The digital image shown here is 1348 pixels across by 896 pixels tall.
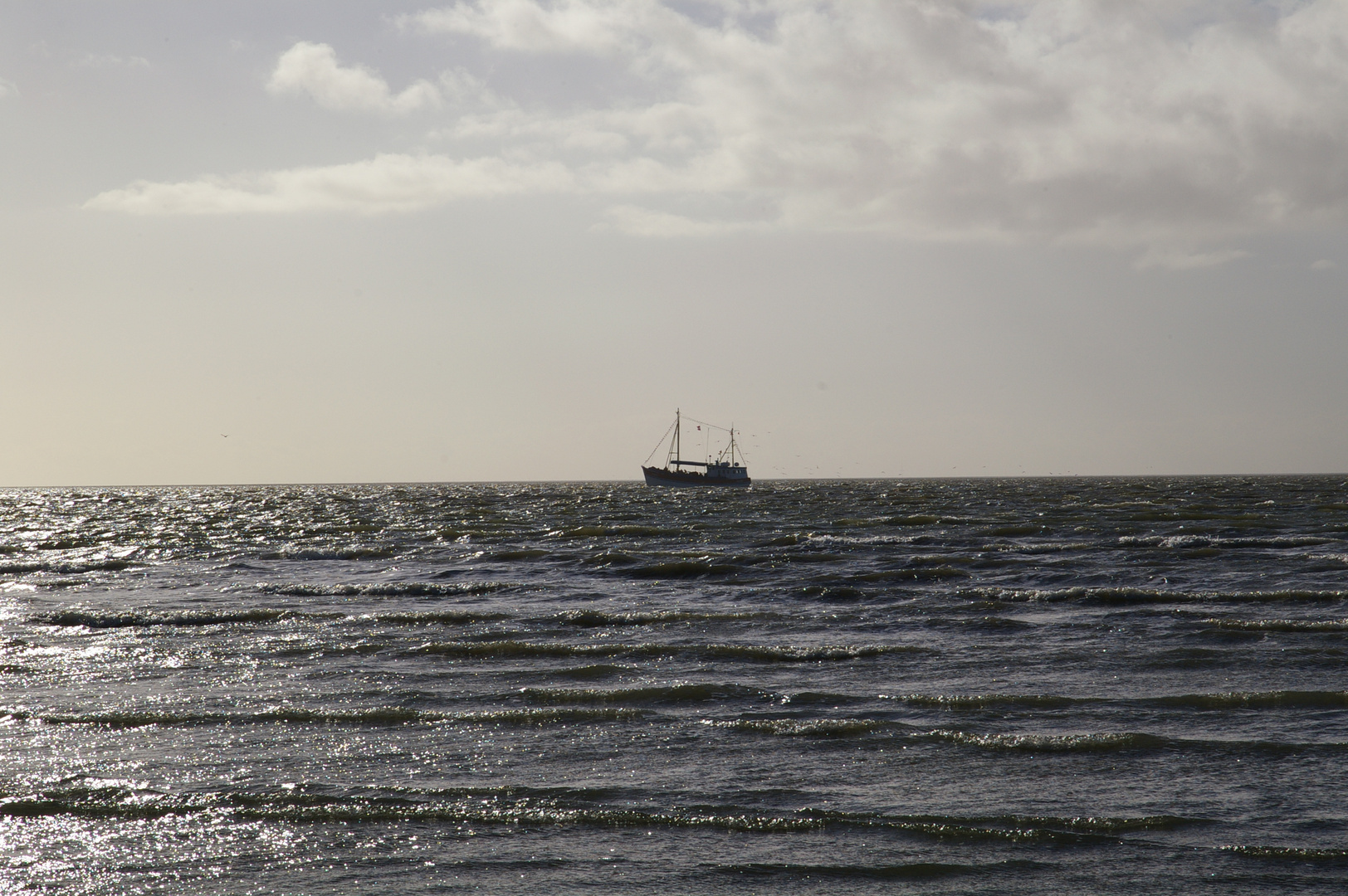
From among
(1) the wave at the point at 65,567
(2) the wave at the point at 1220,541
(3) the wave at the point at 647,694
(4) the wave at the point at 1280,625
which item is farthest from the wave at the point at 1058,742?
(1) the wave at the point at 65,567

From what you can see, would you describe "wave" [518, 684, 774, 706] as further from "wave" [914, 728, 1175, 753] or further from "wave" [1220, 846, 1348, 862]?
"wave" [1220, 846, 1348, 862]

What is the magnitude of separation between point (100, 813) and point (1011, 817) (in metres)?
6.40

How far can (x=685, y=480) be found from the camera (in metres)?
146

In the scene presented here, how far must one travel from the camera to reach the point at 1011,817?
668cm

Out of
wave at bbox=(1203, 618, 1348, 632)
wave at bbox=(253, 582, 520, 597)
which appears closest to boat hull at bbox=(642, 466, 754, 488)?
wave at bbox=(253, 582, 520, 597)

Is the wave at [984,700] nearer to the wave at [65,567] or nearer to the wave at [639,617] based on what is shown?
the wave at [639,617]

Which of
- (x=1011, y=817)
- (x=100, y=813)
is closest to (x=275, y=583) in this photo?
(x=100, y=813)

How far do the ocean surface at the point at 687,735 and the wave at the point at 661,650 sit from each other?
7cm

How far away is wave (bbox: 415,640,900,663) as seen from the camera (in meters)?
13.0

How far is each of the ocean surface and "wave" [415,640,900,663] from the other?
0.07m

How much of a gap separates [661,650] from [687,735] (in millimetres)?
4474

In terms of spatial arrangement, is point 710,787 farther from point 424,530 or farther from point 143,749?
point 424,530

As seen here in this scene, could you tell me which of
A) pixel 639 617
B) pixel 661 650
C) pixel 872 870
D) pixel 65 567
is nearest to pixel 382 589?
pixel 639 617

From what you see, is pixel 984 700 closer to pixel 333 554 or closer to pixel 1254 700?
pixel 1254 700
